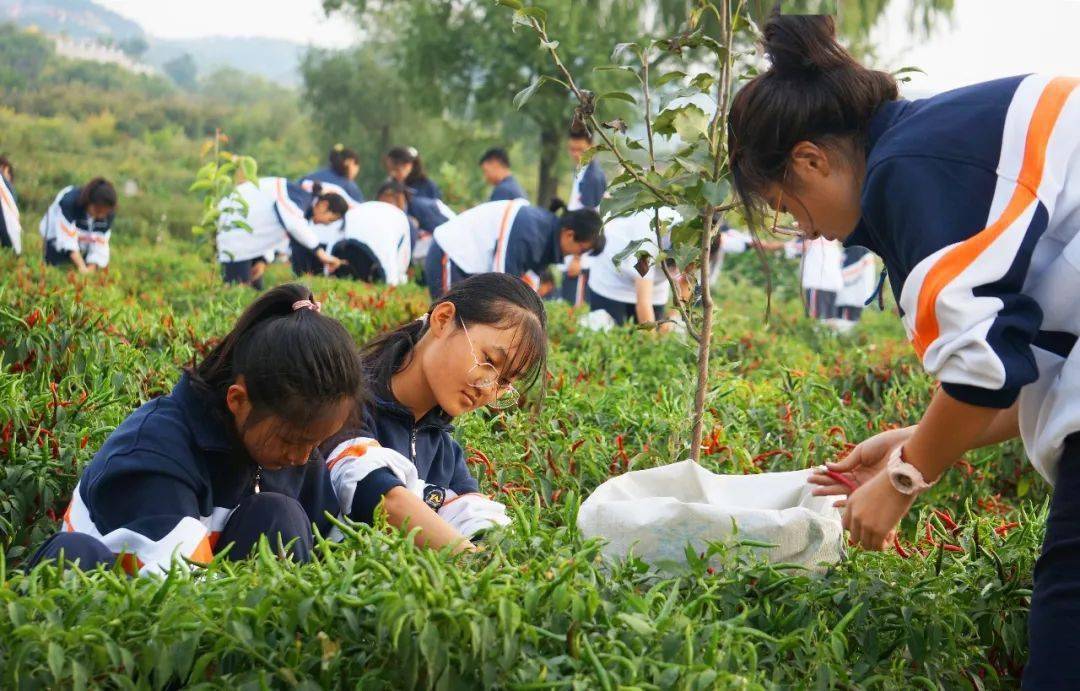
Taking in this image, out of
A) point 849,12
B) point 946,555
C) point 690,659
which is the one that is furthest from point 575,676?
point 849,12

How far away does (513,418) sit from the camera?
383 cm

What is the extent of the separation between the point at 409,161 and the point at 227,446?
29.6ft

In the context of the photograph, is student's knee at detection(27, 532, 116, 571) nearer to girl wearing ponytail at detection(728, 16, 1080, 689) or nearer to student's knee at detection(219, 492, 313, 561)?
student's knee at detection(219, 492, 313, 561)

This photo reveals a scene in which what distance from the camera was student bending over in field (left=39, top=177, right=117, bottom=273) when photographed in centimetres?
967

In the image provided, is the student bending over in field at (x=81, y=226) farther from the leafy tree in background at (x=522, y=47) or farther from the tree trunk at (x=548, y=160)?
the tree trunk at (x=548, y=160)

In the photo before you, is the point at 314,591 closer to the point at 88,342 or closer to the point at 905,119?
the point at 905,119

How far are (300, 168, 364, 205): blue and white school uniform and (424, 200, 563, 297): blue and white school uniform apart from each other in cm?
365

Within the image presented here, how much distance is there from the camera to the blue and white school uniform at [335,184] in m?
10.7

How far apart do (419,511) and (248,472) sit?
1.19 feet

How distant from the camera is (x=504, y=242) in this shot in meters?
6.89

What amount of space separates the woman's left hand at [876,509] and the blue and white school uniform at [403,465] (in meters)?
0.76

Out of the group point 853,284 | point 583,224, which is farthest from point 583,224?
point 853,284

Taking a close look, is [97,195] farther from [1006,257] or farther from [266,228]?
[1006,257]

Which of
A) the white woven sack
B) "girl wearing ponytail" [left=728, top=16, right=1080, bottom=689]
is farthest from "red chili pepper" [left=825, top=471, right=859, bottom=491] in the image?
"girl wearing ponytail" [left=728, top=16, right=1080, bottom=689]
